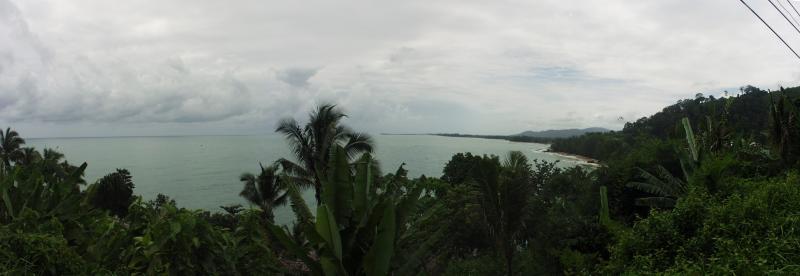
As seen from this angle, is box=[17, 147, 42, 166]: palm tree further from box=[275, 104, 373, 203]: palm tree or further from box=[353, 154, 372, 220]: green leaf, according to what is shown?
box=[353, 154, 372, 220]: green leaf

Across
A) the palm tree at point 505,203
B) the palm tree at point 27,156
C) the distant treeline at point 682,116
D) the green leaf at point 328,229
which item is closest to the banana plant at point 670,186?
the palm tree at point 505,203

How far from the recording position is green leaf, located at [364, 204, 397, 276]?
19.7ft

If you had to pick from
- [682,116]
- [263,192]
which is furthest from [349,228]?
[682,116]

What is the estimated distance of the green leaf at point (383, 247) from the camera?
19.7ft

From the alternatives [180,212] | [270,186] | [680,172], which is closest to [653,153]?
[680,172]

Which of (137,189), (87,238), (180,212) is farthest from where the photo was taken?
(137,189)

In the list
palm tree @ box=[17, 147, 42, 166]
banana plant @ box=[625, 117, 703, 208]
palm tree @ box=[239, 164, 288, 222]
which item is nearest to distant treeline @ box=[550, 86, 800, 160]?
banana plant @ box=[625, 117, 703, 208]

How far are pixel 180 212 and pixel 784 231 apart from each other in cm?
934

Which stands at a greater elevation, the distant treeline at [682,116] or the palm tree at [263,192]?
the distant treeline at [682,116]

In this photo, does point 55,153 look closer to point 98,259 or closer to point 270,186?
point 270,186

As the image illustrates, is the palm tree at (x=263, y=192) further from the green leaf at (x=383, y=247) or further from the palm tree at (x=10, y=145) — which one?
the palm tree at (x=10, y=145)

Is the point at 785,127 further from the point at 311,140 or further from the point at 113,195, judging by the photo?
the point at 113,195

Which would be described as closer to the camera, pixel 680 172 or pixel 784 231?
pixel 784 231

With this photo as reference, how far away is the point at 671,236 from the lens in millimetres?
7648
